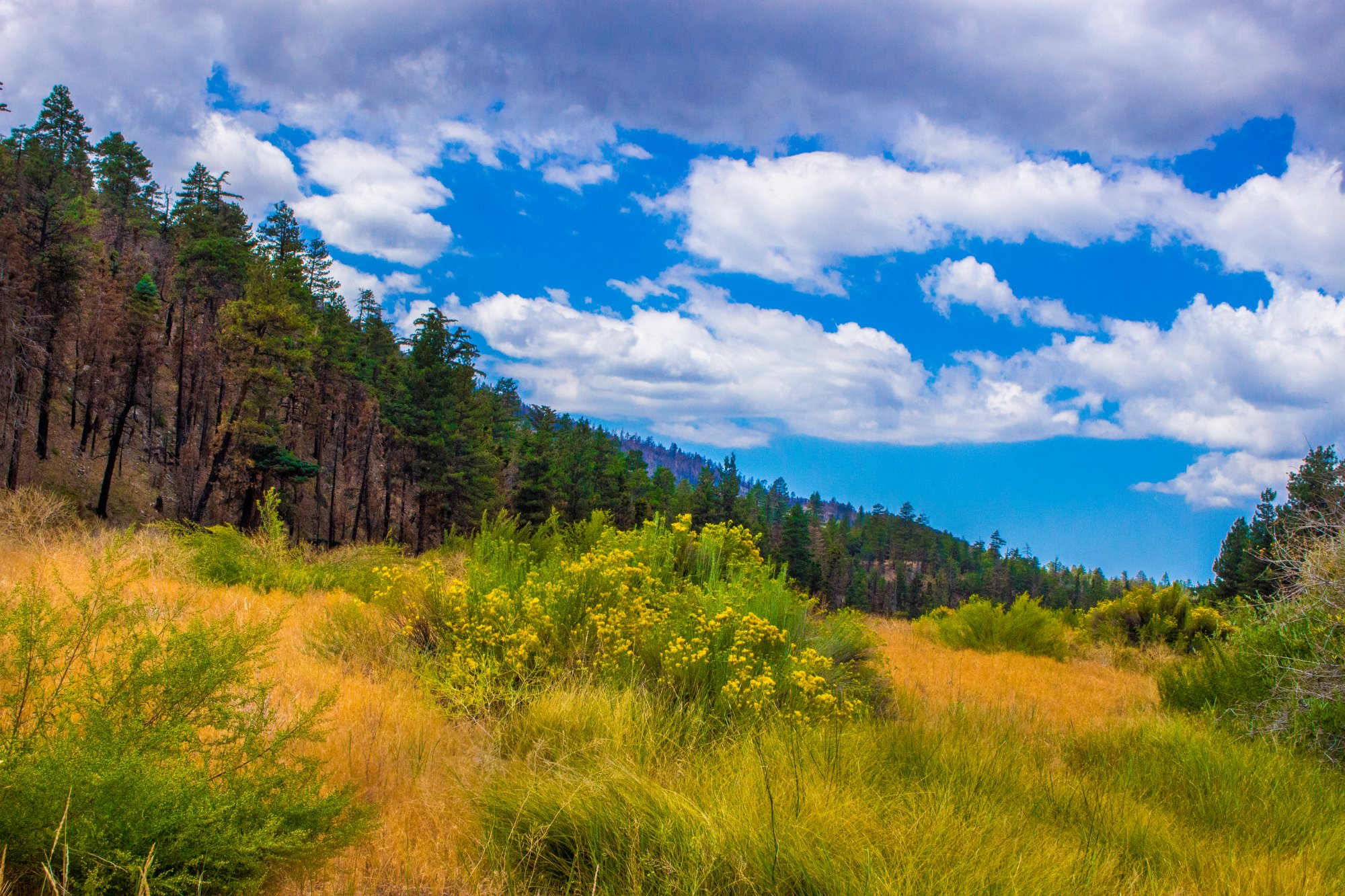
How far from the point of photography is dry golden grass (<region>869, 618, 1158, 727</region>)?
698cm

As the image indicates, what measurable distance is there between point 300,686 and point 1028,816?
14.2ft

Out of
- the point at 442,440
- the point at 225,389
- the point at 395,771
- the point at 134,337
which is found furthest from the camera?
the point at 225,389

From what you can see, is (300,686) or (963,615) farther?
(963,615)

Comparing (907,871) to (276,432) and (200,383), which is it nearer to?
(276,432)

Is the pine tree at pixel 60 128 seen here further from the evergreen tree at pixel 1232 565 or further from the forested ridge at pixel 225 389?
the evergreen tree at pixel 1232 565

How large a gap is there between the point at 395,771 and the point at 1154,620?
1429 cm

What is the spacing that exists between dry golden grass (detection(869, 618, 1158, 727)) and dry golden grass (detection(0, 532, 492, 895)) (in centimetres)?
392

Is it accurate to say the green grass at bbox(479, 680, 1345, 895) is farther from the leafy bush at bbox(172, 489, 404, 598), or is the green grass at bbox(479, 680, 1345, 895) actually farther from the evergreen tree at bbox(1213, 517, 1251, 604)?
the evergreen tree at bbox(1213, 517, 1251, 604)

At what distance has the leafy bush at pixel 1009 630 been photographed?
13.1 m

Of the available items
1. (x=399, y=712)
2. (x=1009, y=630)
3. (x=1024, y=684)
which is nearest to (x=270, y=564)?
(x=399, y=712)

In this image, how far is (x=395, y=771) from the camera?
11.6 feet

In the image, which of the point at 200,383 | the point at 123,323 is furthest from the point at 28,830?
the point at 200,383

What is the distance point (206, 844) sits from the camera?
7.57 ft

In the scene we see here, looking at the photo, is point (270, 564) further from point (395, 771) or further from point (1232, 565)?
point (1232, 565)
